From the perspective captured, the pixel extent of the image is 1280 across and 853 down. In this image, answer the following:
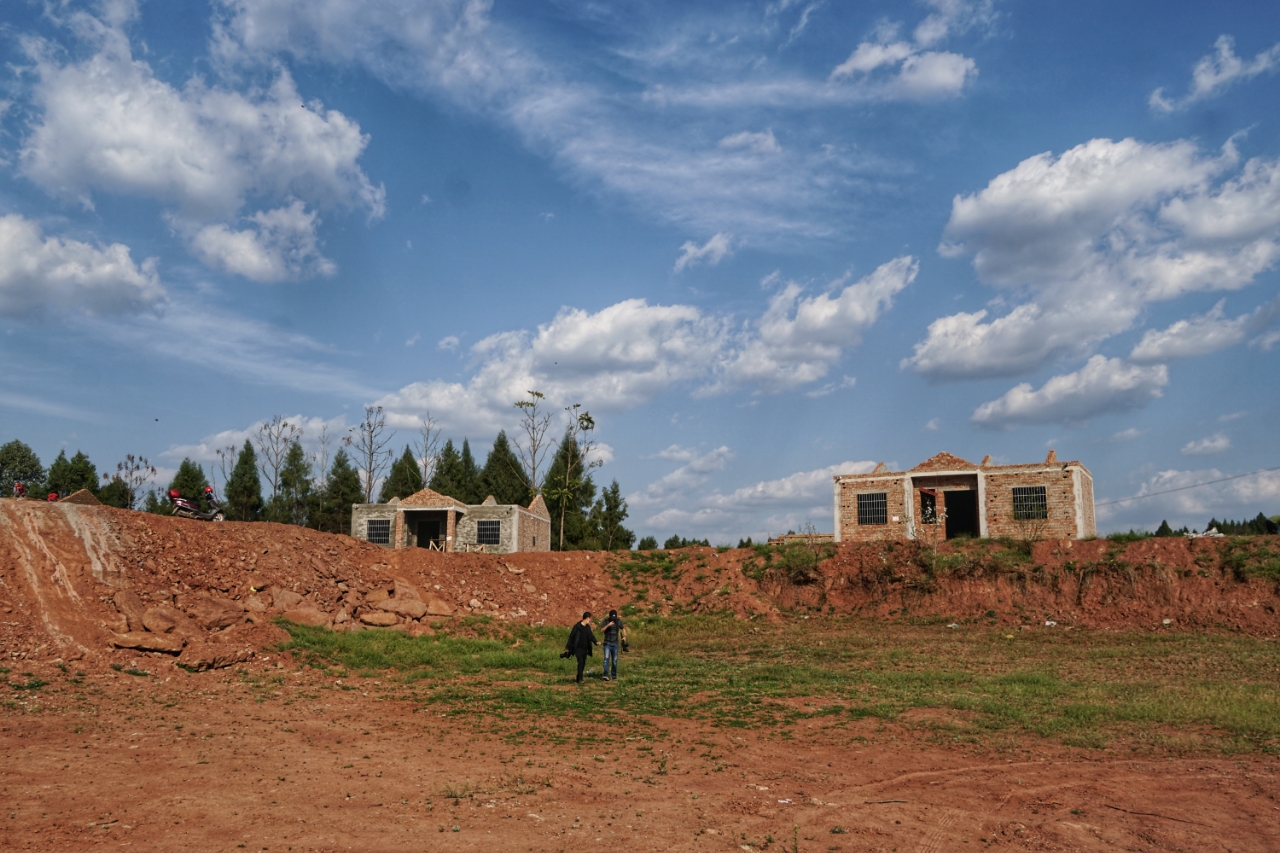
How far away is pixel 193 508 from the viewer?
93.0 feet

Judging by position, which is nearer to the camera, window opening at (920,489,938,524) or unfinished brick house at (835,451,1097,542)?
unfinished brick house at (835,451,1097,542)

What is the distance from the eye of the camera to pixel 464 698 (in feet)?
52.4

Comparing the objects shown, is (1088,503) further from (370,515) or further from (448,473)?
(448,473)

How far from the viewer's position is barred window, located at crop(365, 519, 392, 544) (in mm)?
43031

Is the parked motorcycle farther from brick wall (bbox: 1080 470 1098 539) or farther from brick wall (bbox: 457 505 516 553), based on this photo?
brick wall (bbox: 1080 470 1098 539)

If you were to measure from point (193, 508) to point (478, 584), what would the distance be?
10.2 m

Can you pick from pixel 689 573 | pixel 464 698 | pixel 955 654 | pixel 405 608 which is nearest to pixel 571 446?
pixel 689 573

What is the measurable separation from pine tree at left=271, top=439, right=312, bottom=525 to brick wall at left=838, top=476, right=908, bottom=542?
48.1 metres

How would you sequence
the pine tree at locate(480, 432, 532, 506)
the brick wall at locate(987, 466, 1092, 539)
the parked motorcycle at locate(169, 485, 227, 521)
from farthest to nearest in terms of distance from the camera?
the pine tree at locate(480, 432, 532, 506), the brick wall at locate(987, 466, 1092, 539), the parked motorcycle at locate(169, 485, 227, 521)

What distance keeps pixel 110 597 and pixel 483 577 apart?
45.3ft

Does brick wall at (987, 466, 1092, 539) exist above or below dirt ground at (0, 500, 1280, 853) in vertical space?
above

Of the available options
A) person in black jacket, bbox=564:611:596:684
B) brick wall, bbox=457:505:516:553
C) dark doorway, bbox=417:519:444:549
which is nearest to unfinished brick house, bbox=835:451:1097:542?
brick wall, bbox=457:505:516:553

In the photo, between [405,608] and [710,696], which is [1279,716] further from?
[405,608]

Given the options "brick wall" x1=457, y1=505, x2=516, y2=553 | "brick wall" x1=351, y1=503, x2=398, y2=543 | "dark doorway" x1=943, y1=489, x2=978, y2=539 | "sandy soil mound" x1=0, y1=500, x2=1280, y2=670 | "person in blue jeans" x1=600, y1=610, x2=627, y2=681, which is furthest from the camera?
"brick wall" x1=351, y1=503, x2=398, y2=543
